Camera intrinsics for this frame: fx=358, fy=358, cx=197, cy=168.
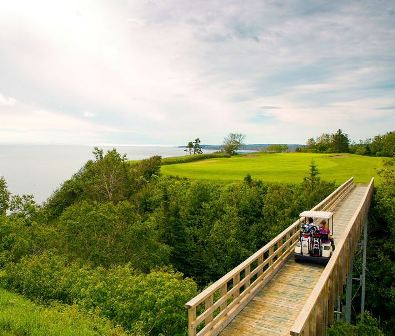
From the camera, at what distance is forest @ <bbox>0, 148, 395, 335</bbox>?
1700cm

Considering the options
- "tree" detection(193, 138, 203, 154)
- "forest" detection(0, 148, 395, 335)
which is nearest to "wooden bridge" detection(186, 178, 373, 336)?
"forest" detection(0, 148, 395, 335)

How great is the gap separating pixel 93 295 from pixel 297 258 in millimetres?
9830

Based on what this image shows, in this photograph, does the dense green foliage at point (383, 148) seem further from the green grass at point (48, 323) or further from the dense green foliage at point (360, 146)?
the green grass at point (48, 323)

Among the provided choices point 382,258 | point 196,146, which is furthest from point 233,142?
point 382,258

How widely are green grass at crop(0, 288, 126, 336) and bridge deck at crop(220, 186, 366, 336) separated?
4.77 metres

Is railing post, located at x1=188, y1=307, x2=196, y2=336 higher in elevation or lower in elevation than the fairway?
lower

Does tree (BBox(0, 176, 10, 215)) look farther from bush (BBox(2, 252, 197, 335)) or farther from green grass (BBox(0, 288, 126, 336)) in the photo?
green grass (BBox(0, 288, 126, 336))

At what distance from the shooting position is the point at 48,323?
12.8m

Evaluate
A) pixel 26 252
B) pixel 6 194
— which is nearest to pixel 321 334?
pixel 26 252

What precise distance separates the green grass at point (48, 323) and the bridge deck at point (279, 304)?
477 centimetres

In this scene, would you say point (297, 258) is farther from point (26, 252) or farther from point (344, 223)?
point (26, 252)

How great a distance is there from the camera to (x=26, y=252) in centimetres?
2419

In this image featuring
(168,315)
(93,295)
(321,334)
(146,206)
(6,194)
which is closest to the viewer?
(321,334)

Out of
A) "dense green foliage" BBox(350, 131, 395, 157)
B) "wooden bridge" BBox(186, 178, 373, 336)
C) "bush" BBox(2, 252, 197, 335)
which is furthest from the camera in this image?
"dense green foliage" BBox(350, 131, 395, 157)
